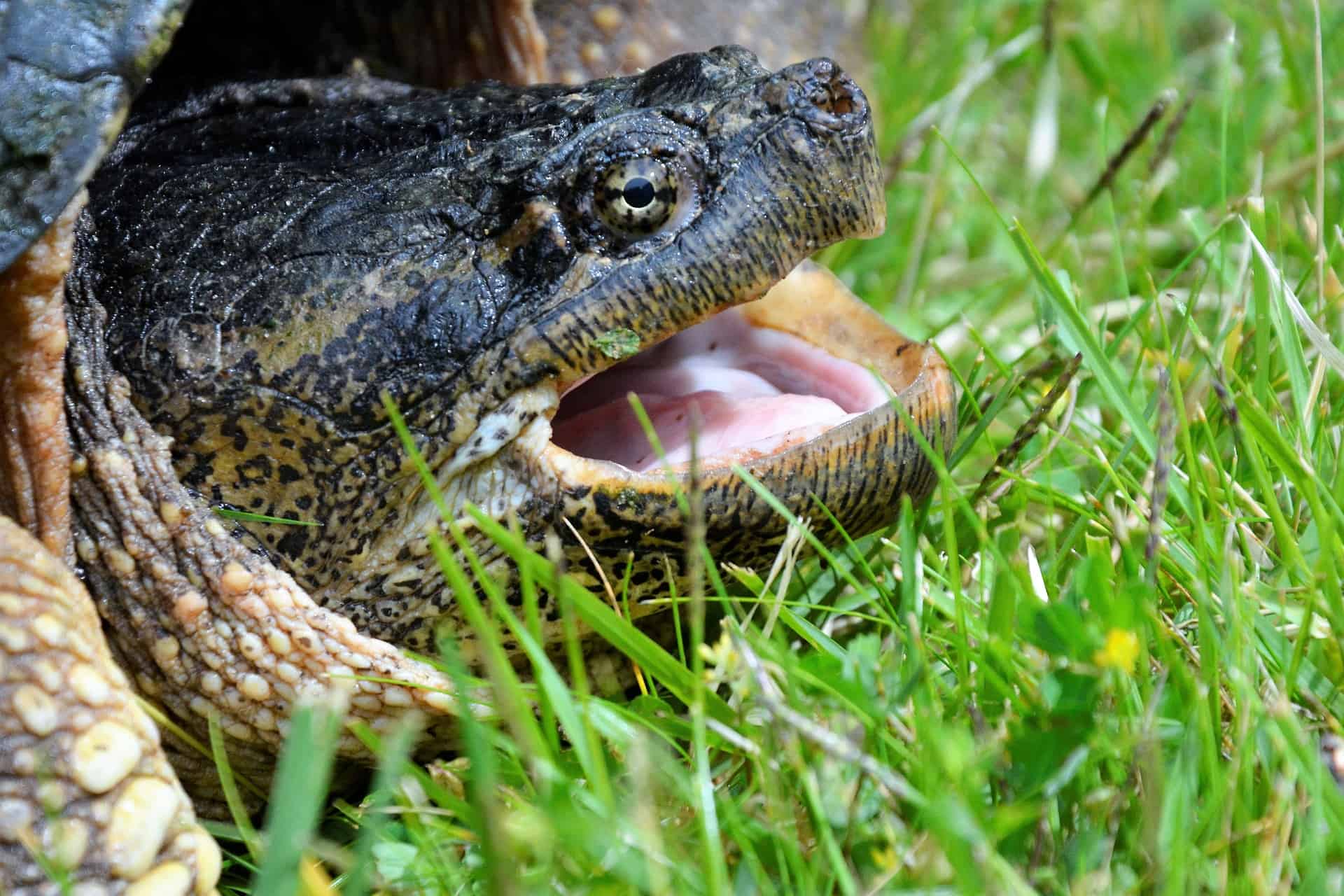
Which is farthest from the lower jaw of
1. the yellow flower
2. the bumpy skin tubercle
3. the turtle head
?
the bumpy skin tubercle

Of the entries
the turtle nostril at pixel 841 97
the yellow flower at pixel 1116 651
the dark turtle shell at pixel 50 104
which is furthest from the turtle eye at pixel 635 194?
the yellow flower at pixel 1116 651

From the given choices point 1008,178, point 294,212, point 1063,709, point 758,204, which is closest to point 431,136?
point 294,212

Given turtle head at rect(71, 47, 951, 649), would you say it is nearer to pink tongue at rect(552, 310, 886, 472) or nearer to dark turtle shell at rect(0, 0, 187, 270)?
pink tongue at rect(552, 310, 886, 472)

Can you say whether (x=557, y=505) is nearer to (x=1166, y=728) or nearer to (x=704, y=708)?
(x=704, y=708)

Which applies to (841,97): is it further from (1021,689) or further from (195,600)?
(195,600)

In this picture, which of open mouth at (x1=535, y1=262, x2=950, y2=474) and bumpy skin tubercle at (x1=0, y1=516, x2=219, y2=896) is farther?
open mouth at (x1=535, y1=262, x2=950, y2=474)

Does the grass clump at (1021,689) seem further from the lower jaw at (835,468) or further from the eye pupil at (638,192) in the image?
the eye pupil at (638,192)
